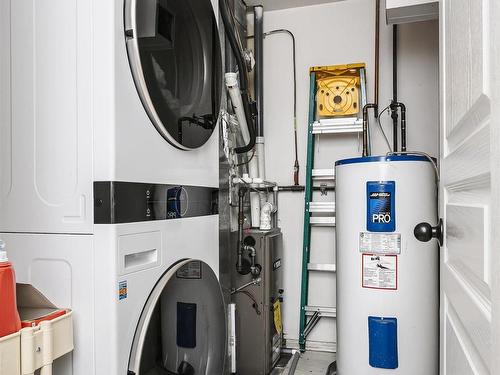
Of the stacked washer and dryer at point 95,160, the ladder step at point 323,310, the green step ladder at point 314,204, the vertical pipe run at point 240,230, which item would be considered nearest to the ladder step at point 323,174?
the green step ladder at point 314,204

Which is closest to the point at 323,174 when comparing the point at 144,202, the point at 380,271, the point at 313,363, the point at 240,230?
the point at 240,230

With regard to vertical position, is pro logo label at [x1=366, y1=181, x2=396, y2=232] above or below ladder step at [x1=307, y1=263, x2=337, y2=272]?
above

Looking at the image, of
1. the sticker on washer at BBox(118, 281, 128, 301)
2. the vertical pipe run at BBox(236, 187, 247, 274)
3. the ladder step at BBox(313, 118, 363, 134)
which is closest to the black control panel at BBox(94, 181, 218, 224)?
the sticker on washer at BBox(118, 281, 128, 301)

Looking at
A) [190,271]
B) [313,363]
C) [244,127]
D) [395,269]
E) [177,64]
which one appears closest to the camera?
[177,64]

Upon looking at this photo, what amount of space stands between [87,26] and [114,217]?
1.62ft

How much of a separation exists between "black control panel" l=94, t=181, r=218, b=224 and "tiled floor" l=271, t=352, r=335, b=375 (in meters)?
1.39

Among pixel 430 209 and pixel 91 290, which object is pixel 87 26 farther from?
pixel 430 209

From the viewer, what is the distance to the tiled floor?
7.60ft

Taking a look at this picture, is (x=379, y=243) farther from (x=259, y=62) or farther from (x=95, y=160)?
(x=259, y=62)

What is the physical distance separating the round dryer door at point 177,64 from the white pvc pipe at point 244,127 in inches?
18.4

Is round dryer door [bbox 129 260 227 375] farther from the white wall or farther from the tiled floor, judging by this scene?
the white wall

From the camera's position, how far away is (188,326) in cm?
148

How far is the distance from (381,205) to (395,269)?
303mm

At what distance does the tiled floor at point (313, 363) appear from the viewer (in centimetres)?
232
